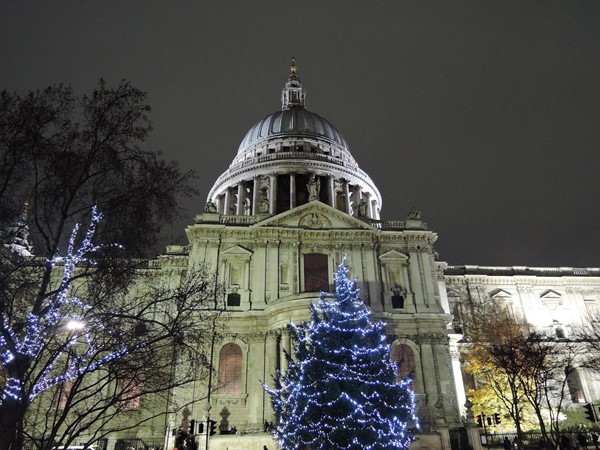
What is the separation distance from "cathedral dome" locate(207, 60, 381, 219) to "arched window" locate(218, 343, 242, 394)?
62.6ft

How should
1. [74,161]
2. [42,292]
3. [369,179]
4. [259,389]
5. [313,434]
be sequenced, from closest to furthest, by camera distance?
[42,292]
[74,161]
[313,434]
[259,389]
[369,179]

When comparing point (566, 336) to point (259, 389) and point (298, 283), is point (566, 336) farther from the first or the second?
point (259, 389)

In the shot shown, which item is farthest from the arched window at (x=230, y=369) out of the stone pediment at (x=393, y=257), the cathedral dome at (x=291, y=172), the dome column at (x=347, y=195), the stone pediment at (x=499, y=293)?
the stone pediment at (x=499, y=293)

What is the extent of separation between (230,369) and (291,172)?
25.9m

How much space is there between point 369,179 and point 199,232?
2832cm

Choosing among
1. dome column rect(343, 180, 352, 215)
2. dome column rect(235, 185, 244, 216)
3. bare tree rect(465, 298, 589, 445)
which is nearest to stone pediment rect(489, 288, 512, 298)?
bare tree rect(465, 298, 589, 445)

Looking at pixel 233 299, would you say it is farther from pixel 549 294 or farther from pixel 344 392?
pixel 549 294

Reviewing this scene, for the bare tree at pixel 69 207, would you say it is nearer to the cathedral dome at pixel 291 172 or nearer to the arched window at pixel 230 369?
the arched window at pixel 230 369

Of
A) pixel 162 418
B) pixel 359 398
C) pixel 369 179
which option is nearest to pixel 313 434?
pixel 359 398

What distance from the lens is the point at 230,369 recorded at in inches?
1298

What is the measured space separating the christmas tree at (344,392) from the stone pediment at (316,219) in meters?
14.5

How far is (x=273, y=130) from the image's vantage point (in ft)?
203

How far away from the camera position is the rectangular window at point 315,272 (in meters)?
36.2

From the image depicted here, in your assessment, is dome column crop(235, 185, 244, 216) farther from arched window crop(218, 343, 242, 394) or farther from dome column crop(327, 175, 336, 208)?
arched window crop(218, 343, 242, 394)
